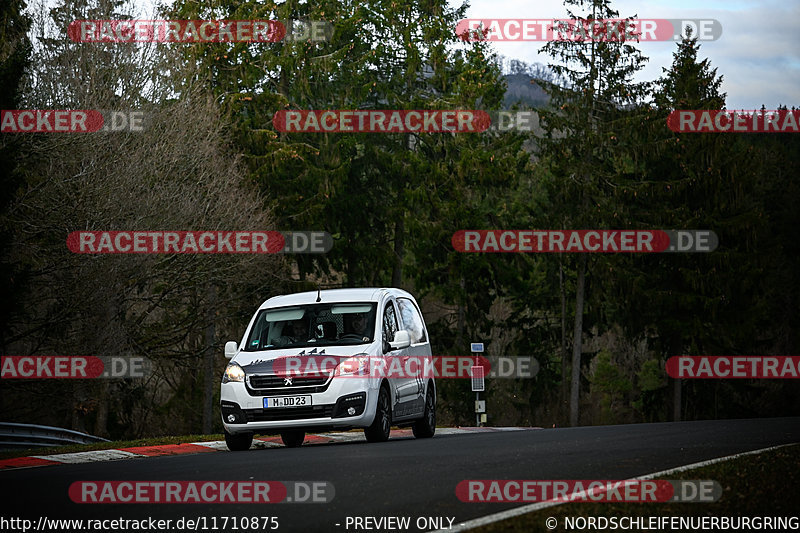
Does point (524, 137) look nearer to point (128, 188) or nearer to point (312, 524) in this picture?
point (128, 188)

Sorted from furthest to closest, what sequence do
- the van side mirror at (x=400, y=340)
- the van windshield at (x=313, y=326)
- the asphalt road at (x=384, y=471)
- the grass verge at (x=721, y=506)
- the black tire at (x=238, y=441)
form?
the van side mirror at (x=400, y=340) → the van windshield at (x=313, y=326) → the black tire at (x=238, y=441) → the asphalt road at (x=384, y=471) → the grass verge at (x=721, y=506)

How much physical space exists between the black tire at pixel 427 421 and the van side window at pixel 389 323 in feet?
5.45

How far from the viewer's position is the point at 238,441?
15.4 metres

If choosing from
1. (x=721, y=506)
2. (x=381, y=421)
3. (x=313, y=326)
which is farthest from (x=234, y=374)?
(x=721, y=506)

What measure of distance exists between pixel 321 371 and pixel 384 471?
16.0 feet

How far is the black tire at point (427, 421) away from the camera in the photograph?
17719 millimetres

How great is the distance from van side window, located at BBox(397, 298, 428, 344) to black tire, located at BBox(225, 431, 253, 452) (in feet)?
10.6

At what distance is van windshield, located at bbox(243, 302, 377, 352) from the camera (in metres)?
15.8

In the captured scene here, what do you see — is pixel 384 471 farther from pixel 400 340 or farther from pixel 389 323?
pixel 389 323

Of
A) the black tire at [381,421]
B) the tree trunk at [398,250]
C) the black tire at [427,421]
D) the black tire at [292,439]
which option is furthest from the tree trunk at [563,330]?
the black tire at [381,421]

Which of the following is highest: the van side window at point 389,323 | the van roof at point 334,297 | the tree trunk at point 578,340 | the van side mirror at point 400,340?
the van roof at point 334,297

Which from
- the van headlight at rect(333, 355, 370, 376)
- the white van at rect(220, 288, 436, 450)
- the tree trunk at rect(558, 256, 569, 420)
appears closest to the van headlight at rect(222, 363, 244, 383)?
the white van at rect(220, 288, 436, 450)

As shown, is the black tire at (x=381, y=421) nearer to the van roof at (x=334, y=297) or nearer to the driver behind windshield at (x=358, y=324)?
the driver behind windshield at (x=358, y=324)

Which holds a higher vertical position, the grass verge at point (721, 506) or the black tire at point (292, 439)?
the grass verge at point (721, 506)
